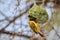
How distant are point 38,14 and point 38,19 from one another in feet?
0.10

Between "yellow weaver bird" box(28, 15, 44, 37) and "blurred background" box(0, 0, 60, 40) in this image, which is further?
"blurred background" box(0, 0, 60, 40)

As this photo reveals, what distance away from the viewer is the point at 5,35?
205 centimetres

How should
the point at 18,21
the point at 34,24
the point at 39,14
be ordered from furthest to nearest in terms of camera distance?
the point at 18,21
the point at 39,14
the point at 34,24

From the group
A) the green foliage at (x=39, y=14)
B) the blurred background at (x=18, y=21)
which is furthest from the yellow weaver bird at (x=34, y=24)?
the blurred background at (x=18, y=21)

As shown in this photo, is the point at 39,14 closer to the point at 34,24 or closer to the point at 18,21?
the point at 34,24

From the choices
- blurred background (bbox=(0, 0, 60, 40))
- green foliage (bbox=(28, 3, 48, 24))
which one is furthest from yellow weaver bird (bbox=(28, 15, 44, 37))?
blurred background (bbox=(0, 0, 60, 40))

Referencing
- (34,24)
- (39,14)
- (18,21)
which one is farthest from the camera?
(18,21)

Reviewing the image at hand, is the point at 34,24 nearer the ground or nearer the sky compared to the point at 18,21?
nearer the sky

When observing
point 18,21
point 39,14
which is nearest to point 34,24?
point 39,14

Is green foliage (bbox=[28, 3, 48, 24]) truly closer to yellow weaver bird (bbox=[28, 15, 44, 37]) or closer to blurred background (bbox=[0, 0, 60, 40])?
yellow weaver bird (bbox=[28, 15, 44, 37])

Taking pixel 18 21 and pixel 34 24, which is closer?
pixel 34 24

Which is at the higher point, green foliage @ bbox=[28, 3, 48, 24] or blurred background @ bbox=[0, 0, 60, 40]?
green foliage @ bbox=[28, 3, 48, 24]

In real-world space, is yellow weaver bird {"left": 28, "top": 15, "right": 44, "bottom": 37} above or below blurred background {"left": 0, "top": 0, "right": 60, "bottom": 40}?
above

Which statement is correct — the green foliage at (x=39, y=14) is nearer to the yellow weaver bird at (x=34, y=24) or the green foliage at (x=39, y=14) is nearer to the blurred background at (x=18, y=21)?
the yellow weaver bird at (x=34, y=24)
